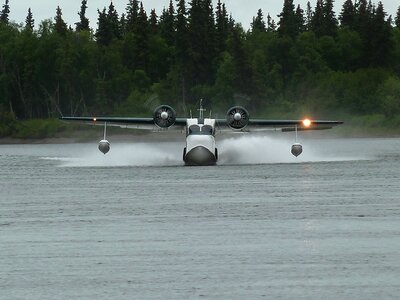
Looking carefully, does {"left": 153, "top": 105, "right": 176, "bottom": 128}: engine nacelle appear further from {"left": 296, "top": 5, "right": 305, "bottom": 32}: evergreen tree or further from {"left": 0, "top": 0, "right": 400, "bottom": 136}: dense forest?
{"left": 296, "top": 5, "right": 305, "bottom": 32}: evergreen tree

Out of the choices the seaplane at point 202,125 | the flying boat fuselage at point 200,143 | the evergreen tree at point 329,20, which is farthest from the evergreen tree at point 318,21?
the flying boat fuselage at point 200,143

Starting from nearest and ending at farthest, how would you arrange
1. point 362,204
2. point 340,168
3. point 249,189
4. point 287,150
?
point 362,204 → point 249,189 → point 340,168 → point 287,150

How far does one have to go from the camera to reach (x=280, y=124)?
6172 cm

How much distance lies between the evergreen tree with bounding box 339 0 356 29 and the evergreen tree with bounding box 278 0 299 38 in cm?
1404

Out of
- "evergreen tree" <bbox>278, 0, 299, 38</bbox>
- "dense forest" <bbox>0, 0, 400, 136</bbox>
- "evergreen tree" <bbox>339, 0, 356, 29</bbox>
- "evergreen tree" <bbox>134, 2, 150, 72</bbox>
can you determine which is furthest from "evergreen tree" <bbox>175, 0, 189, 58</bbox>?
"evergreen tree" <bbox>339, 0, 356, 29</bbox>

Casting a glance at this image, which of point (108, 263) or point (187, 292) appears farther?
point (108, 263)

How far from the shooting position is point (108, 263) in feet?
71.3

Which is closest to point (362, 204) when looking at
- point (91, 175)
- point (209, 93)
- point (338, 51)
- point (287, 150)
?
point (91, 175)

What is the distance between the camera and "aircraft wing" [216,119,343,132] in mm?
60438

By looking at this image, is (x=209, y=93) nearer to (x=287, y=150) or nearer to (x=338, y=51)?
(x=338, y=51)

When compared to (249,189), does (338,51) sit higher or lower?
higher

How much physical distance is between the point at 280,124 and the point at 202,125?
8.92m

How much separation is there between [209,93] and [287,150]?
70880mm

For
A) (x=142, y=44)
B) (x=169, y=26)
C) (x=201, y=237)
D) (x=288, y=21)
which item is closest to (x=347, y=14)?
(x=288, y=21)
